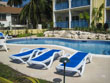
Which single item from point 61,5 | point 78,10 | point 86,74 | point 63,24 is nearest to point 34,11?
point 61,5

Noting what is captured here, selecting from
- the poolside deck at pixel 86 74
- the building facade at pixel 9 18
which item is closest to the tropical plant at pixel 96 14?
the poolside deck at pixel 86 74

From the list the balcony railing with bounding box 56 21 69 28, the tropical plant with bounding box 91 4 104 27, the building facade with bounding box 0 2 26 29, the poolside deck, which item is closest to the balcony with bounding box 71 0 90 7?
the tropical plant with bounding box 91 4 104 27

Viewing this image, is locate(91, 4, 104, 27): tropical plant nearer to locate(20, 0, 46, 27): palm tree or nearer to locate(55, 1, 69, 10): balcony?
locate(55, 1, 69, 10): balcony

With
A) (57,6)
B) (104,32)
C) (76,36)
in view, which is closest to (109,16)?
(104,32)

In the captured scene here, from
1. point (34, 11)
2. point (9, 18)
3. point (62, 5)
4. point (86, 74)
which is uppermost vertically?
point (62, 5)

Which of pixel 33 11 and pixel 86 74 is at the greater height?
pixel 33 11

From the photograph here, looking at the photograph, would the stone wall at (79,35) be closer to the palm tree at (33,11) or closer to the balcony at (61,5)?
A: the balcony at (61,5)

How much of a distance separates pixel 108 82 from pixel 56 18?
24.3 metres

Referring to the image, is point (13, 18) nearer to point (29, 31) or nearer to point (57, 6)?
point (29, 31)

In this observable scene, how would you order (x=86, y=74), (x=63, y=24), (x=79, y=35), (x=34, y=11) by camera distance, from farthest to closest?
(x=34, y=11) → (x=63, y=24) → (x=79, y=35) → (x=86, y=74)

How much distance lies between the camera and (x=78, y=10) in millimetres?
24125

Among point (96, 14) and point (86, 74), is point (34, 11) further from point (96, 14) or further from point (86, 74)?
point (86, 74)

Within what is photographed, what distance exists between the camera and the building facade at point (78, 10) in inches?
795

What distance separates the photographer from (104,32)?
16.8m
